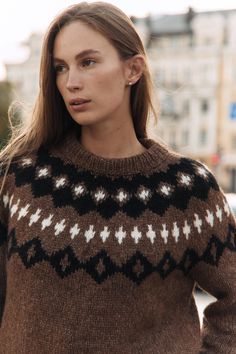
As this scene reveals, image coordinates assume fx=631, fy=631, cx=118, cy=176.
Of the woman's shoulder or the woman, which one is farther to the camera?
the woman's shoulder

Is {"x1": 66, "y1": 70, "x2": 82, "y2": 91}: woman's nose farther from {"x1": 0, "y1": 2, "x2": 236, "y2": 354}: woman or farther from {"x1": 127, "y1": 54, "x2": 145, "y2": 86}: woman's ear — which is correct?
{"x1": 127, "y1": 54, "x2": 145, "y2": 86}: woman's ear

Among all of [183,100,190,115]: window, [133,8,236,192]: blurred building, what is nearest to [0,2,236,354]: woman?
[133,8,236,192]: blurred building

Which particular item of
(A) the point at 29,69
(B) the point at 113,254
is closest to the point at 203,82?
(A) the point at 29,69

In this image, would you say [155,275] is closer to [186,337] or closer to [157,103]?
[186,337]

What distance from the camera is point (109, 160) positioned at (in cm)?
207

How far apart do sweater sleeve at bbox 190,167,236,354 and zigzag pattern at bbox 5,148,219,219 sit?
7 centimetres

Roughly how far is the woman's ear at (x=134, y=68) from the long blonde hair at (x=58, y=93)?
2 cm

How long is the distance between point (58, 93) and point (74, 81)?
8.6 inches

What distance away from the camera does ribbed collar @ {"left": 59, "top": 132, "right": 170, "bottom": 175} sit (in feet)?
6.75

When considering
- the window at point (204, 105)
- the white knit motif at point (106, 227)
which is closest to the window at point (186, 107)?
the window at point (204, 105)

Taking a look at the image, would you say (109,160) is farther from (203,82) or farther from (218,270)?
(203,82)

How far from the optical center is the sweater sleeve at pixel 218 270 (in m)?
2.08

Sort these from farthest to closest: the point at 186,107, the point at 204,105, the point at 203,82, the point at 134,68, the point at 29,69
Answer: the point at 29,69
the point at 186,107
the point at 204,105
the point at 203,82
the point at 134,68

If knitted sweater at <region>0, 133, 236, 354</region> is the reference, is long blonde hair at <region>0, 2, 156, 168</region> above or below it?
above
